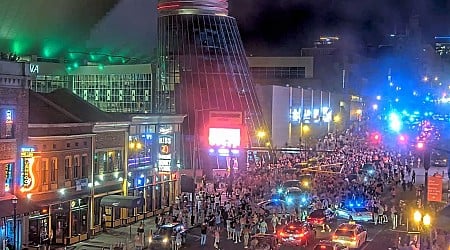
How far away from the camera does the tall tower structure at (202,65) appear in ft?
217

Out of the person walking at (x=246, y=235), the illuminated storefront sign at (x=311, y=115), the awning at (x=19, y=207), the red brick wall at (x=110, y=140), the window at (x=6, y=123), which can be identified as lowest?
the person walking at (x=246, y=235)

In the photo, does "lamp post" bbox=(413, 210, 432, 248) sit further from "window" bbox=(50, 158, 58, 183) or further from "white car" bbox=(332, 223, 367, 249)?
"window" bbox=(50, 158, 58, 183)

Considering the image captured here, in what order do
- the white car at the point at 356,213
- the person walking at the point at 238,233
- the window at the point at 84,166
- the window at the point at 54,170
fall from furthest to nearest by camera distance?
the white car at the point at 356,213 → the window at the point at 84,166 → the person walking at the point at 238,233 → the window at the point at 54,170

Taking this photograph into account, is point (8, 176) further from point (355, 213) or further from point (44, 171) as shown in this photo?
point (355, 213)

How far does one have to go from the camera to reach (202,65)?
222ft

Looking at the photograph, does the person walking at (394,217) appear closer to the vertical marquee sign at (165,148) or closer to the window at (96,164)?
the vertical marquee sign at (165,148)

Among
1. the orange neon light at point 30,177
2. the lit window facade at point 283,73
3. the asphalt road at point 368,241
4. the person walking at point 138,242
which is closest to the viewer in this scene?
the orange neon light at point 30,177

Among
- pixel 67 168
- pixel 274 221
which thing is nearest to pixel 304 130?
pixel 274 221

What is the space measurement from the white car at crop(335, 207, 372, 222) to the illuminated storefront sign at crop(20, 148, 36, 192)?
61.1ft

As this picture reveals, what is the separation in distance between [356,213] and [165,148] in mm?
14271

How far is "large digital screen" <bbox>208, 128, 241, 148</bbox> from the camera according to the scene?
149 feet

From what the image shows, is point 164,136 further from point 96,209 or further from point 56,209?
point 56,209

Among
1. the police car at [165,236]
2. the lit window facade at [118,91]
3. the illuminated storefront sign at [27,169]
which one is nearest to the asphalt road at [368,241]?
the police car at [165,236]

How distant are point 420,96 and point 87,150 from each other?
133m
